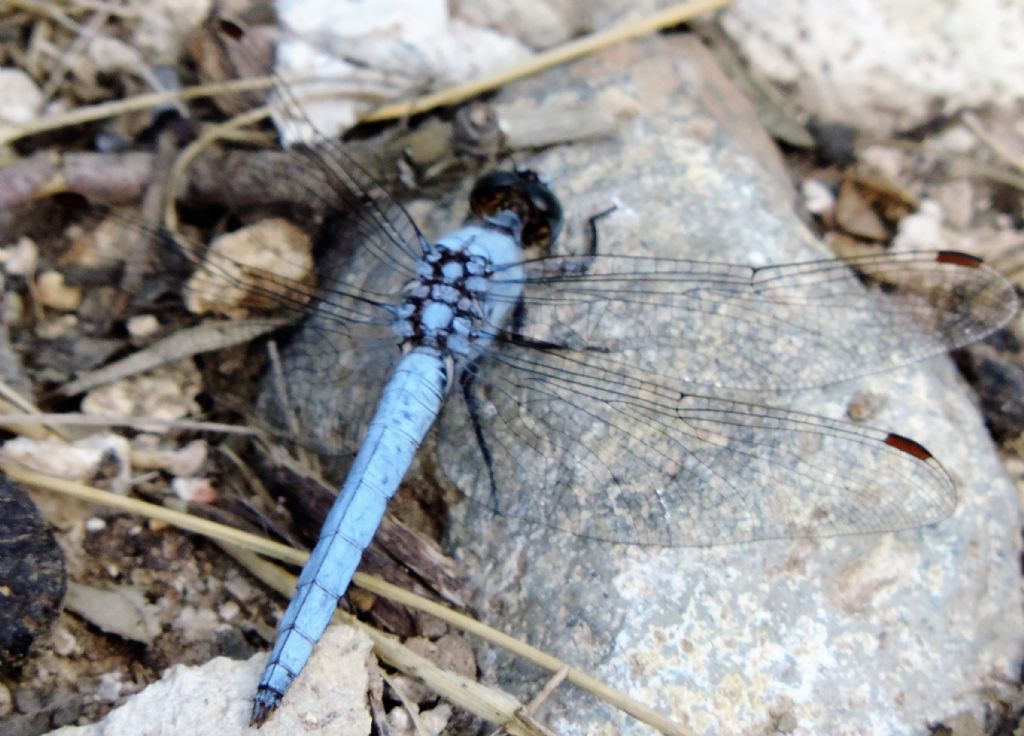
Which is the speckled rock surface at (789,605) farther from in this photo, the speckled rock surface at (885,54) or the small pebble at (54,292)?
the small pebble at (54,292)

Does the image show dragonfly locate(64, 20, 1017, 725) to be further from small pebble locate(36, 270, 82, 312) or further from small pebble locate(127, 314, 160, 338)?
small pebble locate(36, 270, 82, 312)

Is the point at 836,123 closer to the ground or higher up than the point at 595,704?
higher up

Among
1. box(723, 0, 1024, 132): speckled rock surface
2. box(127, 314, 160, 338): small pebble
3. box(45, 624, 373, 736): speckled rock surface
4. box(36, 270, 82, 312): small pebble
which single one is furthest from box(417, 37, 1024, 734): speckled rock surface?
box(36, 270, 82, 312): small pebble

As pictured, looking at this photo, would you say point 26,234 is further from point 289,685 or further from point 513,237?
point 289,685

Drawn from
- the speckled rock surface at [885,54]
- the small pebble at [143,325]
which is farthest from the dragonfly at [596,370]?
the speckled rock surface at [885,54]

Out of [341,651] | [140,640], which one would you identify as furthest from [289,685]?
[140,640]

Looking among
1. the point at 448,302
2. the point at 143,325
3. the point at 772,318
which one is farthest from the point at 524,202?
the point at 143,325
